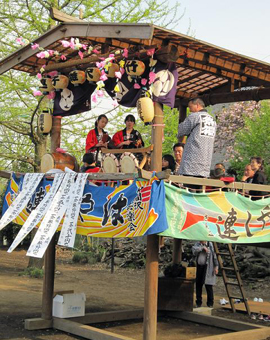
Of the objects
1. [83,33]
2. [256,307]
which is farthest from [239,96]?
[256,307]

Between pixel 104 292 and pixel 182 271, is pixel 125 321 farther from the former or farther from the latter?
pixel 104 292

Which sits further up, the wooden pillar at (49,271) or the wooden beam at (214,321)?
the wooden pillar at (49,271)

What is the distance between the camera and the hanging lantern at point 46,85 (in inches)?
401

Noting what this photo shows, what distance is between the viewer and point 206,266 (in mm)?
12188

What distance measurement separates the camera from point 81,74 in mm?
9516

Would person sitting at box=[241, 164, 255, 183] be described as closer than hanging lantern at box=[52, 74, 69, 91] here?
No

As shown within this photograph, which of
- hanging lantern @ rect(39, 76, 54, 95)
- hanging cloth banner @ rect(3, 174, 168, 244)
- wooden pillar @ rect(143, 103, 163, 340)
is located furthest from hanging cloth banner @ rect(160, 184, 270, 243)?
hanging lantern @ rect(39, 76, 54, 95)

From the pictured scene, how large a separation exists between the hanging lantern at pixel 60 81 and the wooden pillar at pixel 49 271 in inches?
28.9

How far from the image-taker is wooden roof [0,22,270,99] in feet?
26.0

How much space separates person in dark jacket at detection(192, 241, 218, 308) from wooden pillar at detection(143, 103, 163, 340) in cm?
408

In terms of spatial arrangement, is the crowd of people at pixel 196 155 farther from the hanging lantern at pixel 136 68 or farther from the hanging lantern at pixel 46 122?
the hanging lantern at pixel 136 68

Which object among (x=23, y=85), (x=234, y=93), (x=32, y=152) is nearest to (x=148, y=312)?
(x=234, y=93)

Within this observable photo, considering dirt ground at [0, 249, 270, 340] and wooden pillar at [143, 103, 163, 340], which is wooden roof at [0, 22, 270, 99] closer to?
wooden pillar at [143, 103, 163, 340]

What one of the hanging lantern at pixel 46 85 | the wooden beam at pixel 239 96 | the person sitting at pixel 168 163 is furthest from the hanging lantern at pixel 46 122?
the wooden beam at pixel 239 96
